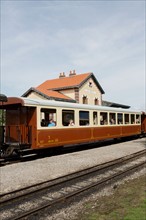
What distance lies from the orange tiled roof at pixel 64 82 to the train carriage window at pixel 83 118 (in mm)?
20752

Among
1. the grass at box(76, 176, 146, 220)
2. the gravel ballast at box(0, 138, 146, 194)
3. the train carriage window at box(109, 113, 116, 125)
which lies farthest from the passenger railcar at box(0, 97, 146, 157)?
the grass at box(76, 176, 146, 220)

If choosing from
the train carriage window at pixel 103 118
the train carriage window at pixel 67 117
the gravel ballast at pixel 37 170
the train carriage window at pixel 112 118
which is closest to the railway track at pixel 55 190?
the gravel ballast at pixel 37 170

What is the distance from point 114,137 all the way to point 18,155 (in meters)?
9.21

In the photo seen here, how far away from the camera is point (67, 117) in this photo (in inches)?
591

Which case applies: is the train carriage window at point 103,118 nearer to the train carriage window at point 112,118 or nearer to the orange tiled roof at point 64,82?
the train carriage window at point 112,118

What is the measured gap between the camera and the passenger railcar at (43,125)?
12.8 meters

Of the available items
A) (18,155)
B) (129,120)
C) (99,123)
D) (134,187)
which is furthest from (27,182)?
(129,120)

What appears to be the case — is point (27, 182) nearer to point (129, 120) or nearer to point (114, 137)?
point (114, 137)

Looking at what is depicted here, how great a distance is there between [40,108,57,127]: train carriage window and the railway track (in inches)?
147

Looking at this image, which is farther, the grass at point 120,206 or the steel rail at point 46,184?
the steel rail at point 46,184

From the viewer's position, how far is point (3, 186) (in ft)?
27.0

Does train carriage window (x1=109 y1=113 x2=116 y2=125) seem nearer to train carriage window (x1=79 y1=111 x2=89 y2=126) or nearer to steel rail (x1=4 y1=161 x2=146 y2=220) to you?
train carriage window (x1=79 y1=111 x2=89 y2=126)

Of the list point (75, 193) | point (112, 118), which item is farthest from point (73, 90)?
point (75, 193)

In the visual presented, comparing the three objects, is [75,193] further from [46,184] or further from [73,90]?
[73,90]
